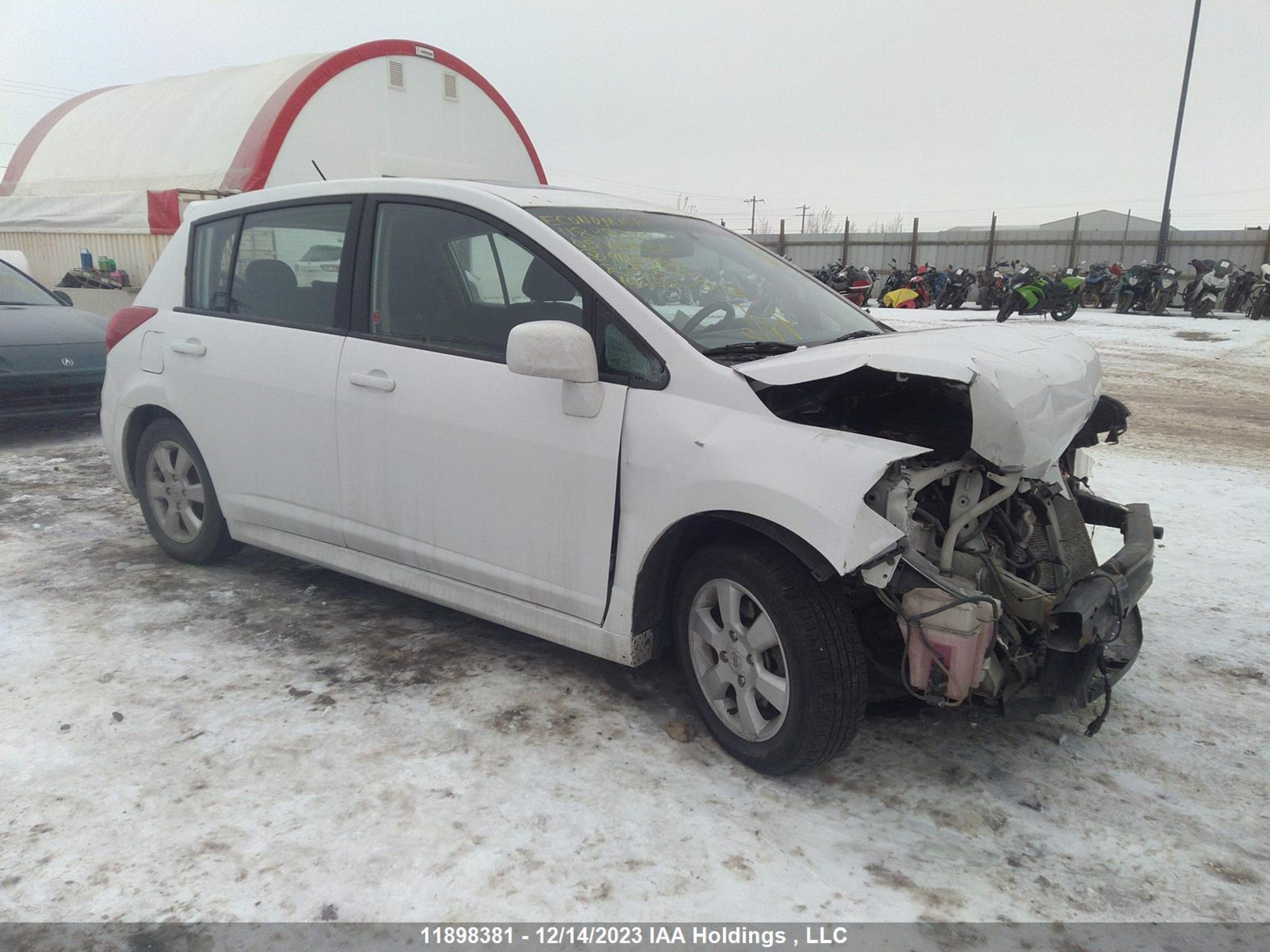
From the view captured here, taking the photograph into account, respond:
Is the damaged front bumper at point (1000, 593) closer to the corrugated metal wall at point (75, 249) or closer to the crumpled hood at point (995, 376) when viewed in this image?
the crumpled hood at point (995, 376)

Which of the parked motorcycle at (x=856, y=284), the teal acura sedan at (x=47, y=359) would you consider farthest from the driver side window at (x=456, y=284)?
the parked motorcycle at (x=856, y=284)

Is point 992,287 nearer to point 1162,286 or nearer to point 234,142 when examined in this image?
point 1162,286

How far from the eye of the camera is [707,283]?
11.1ft

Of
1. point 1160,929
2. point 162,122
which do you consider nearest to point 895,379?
point 1160,929

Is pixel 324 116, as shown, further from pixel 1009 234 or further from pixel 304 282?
pixel 1009 234

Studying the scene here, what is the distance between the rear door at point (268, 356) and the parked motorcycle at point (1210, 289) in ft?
66.7

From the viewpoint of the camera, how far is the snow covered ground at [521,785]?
2.30 m

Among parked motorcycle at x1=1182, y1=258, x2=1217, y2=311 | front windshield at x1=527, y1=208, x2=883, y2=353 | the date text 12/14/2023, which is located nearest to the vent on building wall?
front windshield at x1=527, y1=208, x2=883, y2=353

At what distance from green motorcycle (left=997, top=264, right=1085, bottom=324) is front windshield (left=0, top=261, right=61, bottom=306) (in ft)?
48.9

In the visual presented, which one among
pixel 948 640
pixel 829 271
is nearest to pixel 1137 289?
pixel 829 271

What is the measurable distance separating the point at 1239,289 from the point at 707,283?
20.7 meters

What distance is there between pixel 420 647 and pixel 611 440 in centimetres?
134

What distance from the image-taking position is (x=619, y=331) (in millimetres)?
3014

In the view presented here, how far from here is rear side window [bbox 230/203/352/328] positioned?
3.79m
